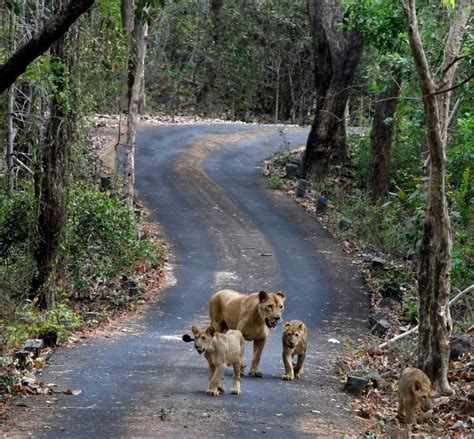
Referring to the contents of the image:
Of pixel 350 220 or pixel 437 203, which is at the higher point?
pixel 437 203

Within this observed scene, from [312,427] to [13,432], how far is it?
311cm

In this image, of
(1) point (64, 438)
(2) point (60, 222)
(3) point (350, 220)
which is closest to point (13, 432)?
(1) point (64, 438)

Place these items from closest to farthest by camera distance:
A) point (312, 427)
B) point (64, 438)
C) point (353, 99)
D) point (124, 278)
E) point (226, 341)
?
point (64, 438) < point (312, 427) < point (226, 341) < point (124, 278) < point (353, 99)

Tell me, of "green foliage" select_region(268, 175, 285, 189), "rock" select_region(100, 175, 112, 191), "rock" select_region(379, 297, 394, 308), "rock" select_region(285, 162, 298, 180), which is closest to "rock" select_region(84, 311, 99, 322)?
"rock" select_region(379, 297, 394, 308)

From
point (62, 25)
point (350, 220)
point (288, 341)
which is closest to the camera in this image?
point (62, 25)

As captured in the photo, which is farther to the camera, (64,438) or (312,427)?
(312,427)

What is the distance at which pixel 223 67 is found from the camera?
51438 mm

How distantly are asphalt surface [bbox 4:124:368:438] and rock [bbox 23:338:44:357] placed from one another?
30 cm

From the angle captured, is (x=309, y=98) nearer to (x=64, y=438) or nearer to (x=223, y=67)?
(x=223, y=67)

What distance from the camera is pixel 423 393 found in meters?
11.3

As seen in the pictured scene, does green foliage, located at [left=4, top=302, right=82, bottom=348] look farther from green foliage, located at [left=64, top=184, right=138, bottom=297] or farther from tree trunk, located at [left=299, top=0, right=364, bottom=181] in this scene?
tree trunk, located at [left=299, top=0, right=364, bottom=181]

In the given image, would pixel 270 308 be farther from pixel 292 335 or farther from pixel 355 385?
pixel 355 385

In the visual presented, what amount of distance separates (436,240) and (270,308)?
7.50ft

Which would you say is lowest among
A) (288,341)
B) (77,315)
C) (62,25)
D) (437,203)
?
(77,315)
